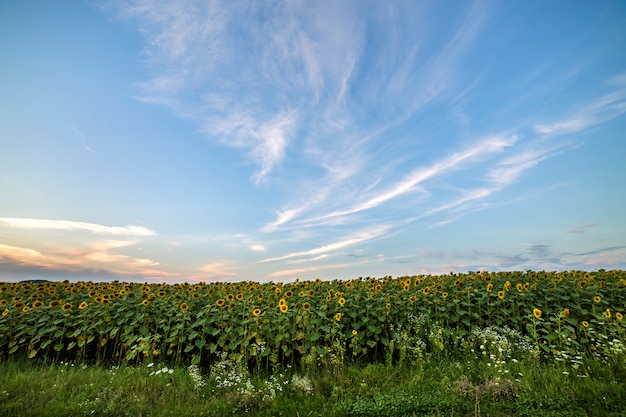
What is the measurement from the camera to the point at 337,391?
5.69 meters

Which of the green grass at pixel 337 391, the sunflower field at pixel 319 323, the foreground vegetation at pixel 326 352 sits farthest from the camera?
the sunflower field at pixel 319 323

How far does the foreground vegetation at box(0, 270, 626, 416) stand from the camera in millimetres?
5473

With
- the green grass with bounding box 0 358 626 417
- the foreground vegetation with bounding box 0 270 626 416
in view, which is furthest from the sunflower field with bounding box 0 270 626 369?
the green grass with bounding box 0 358 626 417

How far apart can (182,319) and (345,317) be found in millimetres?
3185

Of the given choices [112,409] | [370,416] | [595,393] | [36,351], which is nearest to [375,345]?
[370,416]

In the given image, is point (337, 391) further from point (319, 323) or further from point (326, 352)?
point (319, 323)

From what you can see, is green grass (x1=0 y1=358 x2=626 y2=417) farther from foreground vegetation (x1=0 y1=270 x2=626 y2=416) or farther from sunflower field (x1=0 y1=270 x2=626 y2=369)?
sunflower field (x1=0 y1=270 x2=626 y2=369)

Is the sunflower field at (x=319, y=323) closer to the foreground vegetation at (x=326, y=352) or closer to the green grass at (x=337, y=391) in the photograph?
the foreground vegetation at (x=326, y=352)

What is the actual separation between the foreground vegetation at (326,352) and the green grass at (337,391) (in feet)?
0.08

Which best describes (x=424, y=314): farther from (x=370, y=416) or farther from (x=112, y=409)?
(x=112, y=409)

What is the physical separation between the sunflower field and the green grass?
0.41 meters

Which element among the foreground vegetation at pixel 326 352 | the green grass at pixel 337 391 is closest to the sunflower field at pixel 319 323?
the foreground vegetation at pixel 326 352

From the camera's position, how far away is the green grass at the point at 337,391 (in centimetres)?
522

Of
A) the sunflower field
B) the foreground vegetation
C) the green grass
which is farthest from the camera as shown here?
the sunflower field
